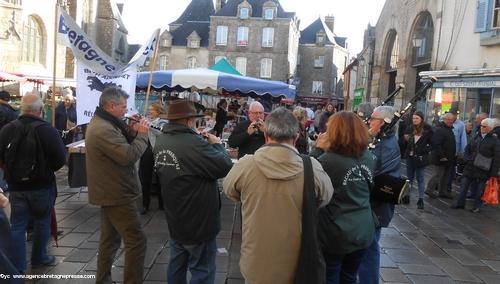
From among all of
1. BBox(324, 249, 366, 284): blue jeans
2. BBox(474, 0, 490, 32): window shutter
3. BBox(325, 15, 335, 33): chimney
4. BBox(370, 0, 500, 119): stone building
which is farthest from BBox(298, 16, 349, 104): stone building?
BBox(324, 249, 366, 284): blue jeans

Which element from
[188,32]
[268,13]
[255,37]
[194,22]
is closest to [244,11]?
[268,13]

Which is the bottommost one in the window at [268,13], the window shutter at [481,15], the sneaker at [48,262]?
the sneaker at [48,262]

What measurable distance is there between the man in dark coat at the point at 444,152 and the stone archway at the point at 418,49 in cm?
800

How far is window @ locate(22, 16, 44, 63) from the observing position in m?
30.0

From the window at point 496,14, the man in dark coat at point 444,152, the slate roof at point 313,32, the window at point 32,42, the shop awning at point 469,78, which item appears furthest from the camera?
the slate roof at point 313,32

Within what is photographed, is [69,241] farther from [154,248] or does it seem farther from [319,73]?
[319,73]

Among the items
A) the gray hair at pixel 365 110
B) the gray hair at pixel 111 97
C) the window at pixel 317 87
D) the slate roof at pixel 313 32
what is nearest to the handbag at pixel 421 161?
the gray hair at pixel 365 110

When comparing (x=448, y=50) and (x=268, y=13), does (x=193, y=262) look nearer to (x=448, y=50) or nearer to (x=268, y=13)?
(x=448, y=50)

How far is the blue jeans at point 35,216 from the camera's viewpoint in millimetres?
4316

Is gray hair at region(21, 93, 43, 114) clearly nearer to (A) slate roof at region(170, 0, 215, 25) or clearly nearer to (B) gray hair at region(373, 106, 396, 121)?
(B) gray hair at region(373, 106, 396, 121)

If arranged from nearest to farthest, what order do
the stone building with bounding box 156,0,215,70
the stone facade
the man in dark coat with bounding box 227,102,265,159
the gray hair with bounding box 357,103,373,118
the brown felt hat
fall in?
the brown felt hat → the gray hair with bounding box 357,103,373,118 → the man in dark coat with bounding box 227,102,265,159 → the stone facade → the stone building with bounding box 156,0,215,70

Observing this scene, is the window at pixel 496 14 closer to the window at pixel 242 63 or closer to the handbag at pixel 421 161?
the handbag at pixel 421 161

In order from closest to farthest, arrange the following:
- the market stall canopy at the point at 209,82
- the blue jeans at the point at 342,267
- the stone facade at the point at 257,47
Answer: the blue jeans at the point at 342,267 < the market stall canopy at the point at 209,82 < the stone facade at the point at 257,47

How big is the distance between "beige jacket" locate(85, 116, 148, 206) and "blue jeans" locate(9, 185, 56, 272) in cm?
84
